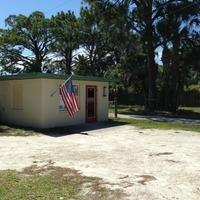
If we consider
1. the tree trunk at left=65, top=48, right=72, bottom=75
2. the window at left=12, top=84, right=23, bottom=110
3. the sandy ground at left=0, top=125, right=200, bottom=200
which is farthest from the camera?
the tree trunk at left=65, top=48, right=72, bottom=75

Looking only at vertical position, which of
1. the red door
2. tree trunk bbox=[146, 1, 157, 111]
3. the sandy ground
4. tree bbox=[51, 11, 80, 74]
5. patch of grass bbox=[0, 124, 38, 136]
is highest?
tree bbox=[51, 11, 80, 74]

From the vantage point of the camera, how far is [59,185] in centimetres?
750

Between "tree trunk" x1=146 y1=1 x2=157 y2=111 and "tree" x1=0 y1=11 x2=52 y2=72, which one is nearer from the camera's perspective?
"tree trunk" x1=146 y1=1 x2=157 y2=111

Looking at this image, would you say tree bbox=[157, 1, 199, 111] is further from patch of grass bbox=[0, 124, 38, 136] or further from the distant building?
patch of grass bbox=[0, 124, 38, 136]

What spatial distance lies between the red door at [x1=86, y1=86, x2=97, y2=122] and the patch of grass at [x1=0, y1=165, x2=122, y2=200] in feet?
34.3

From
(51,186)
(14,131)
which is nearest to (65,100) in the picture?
(14,131)

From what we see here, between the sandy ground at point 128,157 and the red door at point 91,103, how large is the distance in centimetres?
362

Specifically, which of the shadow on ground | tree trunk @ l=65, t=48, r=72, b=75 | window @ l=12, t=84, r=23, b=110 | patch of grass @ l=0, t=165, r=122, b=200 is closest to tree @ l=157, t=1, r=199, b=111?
the shadow on ground

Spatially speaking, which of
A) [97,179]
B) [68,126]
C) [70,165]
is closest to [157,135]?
[68,126]

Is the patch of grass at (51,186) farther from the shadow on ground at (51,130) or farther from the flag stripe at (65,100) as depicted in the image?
the flag stripe at (65,100)

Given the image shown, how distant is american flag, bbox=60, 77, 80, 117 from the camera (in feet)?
54.6

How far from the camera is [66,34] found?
150ft

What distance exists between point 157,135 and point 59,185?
316 inches

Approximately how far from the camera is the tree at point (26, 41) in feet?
153
